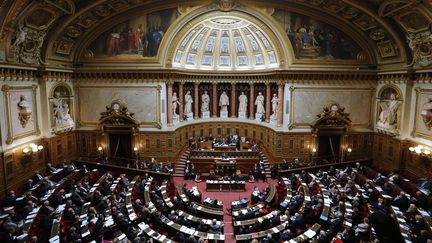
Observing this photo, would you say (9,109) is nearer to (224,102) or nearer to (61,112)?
(61,112)

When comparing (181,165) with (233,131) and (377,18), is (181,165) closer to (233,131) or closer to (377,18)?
(233,131)

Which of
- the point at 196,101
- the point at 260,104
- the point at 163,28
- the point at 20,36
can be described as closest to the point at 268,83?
the point at 260,104

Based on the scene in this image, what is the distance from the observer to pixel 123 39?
76.3 feet

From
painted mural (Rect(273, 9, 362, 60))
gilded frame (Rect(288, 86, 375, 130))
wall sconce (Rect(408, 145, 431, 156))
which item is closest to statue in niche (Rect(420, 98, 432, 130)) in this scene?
wall sconce (Rect(408, 145, 431, 156))

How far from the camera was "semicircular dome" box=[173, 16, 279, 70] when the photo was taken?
26.1 metres

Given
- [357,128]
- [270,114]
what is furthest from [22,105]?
[357,128]

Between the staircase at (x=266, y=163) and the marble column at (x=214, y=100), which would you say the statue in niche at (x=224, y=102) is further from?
the staircase at (x=266, y=163)

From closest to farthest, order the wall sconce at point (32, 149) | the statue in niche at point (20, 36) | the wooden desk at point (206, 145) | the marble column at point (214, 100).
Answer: the statue in niche at point (20, 36), the wall sconce at point (32, 149), the wooden desk at point (206, 145), the marble column at point (214, 100)

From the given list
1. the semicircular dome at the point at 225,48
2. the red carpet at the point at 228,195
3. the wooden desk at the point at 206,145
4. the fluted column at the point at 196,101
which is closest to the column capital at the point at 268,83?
the semicircular dome at the point at 225,48

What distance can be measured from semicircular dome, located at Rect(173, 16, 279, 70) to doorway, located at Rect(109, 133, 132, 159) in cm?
841

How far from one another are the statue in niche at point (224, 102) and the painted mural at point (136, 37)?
9.91 metres

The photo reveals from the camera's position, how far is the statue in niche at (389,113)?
70.7 ft

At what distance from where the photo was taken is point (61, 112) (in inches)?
866

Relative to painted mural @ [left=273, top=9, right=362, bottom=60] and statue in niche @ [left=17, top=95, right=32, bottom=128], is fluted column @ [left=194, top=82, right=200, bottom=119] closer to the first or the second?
painted mural @ [left=273, top=9, right=362, bottom=60]
